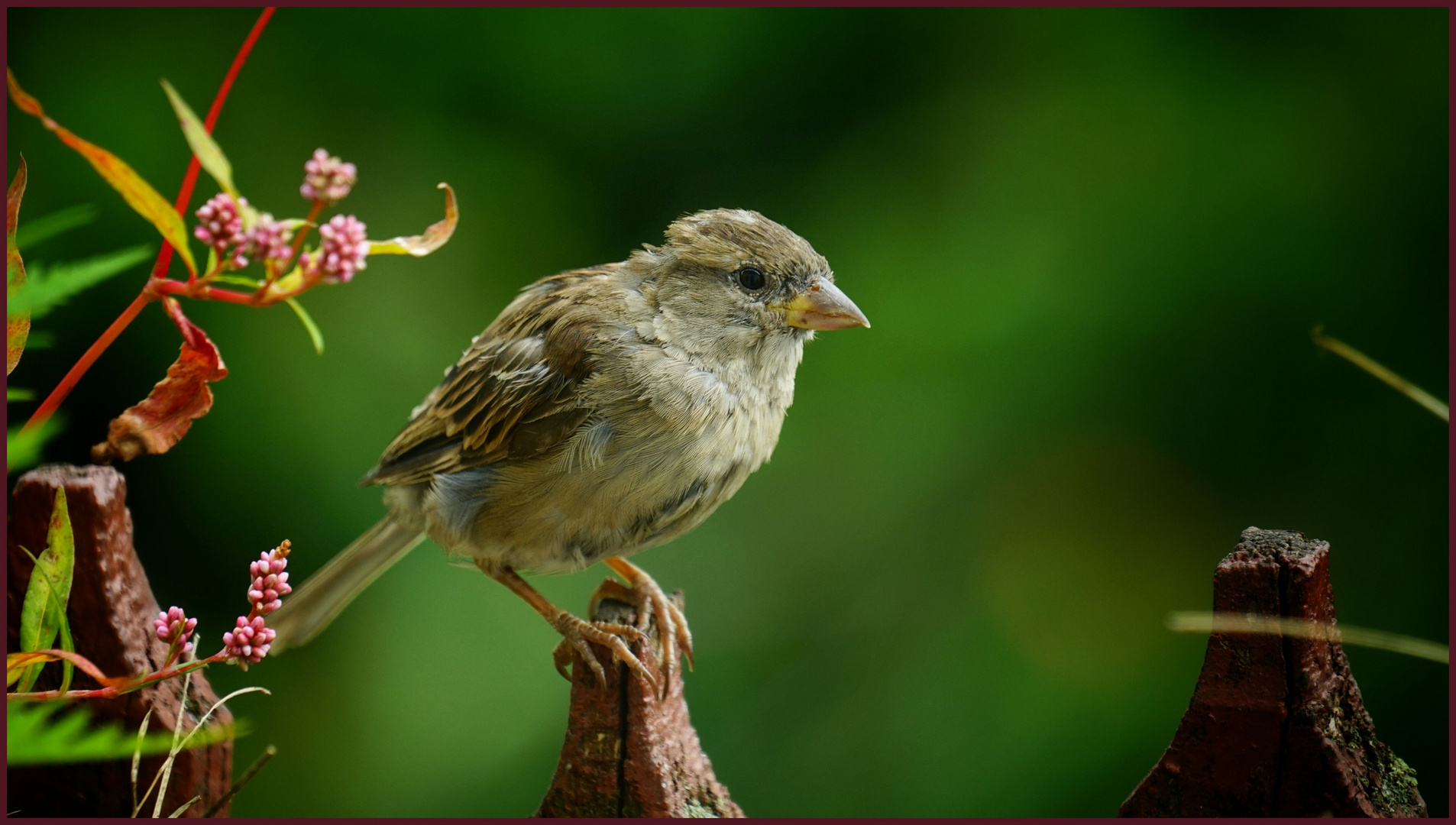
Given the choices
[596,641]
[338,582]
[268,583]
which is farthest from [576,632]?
[268,583]

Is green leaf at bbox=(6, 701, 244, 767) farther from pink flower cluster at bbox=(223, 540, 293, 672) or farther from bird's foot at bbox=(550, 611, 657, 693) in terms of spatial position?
bird's foot at bbox=(550, 611, 657, 693)

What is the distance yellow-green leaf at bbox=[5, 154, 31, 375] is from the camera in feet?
3.37

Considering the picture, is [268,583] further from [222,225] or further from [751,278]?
[751,278]

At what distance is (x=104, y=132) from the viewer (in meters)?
2.89

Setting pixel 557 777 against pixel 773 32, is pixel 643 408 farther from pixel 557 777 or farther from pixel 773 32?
pixel 773 32

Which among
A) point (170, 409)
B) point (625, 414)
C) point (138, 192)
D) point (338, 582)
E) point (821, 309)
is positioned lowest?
point (338, 582)

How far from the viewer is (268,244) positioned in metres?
1.01

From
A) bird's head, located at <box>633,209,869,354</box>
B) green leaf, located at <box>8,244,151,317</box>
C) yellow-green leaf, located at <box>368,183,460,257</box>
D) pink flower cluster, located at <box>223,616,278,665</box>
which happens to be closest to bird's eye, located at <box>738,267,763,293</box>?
bird's head, located at <box>633,209,869,354</box>

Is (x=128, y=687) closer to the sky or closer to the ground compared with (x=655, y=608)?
closer to the sky

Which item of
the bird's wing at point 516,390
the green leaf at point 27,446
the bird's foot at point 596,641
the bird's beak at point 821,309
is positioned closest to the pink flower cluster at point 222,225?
the green leaf at point 27,446

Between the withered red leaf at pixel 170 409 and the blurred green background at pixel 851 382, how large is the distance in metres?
1.84

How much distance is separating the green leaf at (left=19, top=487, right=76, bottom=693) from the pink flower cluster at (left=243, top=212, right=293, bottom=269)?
400mm

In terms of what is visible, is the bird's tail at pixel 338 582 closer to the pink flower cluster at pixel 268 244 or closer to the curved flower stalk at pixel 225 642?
the curved flower stalk at pixel 225 642

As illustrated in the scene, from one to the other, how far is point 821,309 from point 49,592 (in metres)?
1.36
